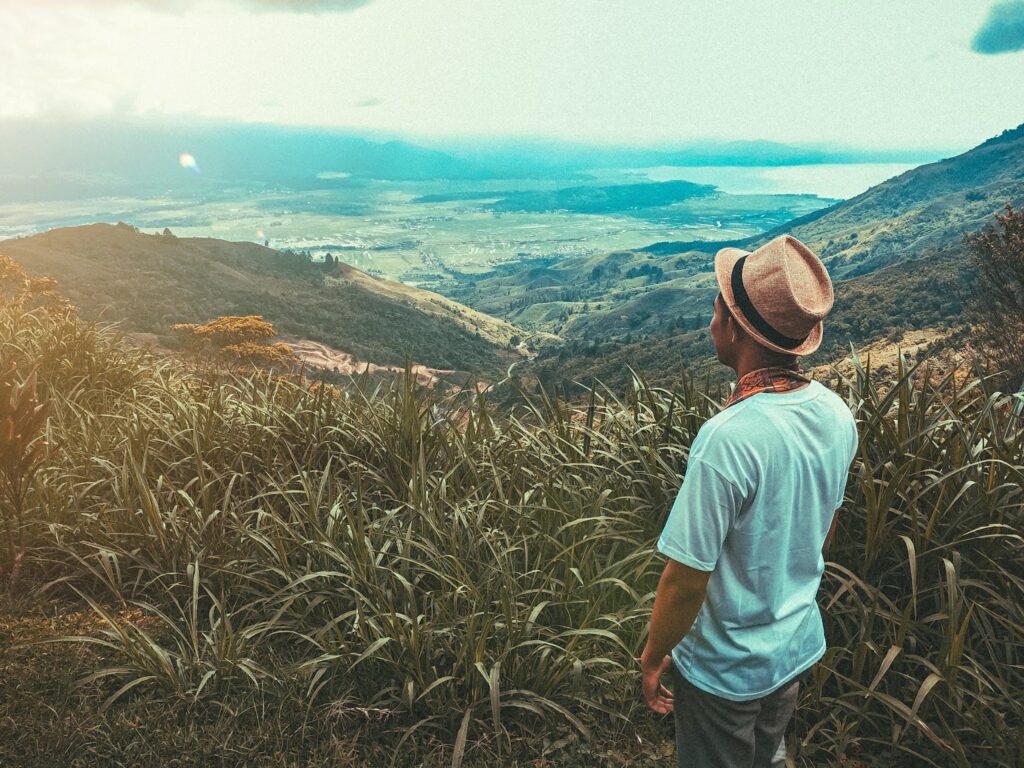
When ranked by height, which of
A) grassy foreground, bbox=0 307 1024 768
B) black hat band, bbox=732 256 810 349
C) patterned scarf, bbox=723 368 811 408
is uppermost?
black hat band, bbox=732 256 810 349

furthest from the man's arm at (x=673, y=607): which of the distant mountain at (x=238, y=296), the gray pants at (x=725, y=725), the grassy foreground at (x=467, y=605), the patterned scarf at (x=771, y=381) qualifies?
the distant mountain at (x=238, y=296)

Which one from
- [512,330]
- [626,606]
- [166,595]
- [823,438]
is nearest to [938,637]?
[626,606]

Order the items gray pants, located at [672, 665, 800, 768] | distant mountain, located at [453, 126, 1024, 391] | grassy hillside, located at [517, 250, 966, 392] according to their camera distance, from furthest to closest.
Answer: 1. distant mountain, located at [453, 126, 1024, 391]
2. grassy hillside, located at [517, 250, 966, 392]
3. gray pants, located at [672, 665, 800, 768]

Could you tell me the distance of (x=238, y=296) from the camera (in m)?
85.4

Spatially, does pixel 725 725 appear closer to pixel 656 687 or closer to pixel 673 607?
pixel 656 687

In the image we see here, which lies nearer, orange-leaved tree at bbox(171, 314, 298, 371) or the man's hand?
the man's hand

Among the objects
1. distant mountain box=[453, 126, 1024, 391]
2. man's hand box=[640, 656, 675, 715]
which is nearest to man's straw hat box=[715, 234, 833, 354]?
man's hand box=[640, 656, 675, 715]

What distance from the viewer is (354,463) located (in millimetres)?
4000

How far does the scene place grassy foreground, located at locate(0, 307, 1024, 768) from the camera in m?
2.56

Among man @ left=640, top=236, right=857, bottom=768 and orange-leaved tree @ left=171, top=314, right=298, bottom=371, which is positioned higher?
man @ left=640, top=236, right=857, bottom=768

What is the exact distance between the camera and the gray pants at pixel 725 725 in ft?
5.65

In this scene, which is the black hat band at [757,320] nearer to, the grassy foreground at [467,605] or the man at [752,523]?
the man at [752,523]

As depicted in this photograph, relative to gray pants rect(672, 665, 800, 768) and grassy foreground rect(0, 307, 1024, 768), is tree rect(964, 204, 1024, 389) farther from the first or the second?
gray pants rect(672, 665, 800, 768)

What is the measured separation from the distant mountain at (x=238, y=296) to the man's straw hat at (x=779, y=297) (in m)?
61.2
